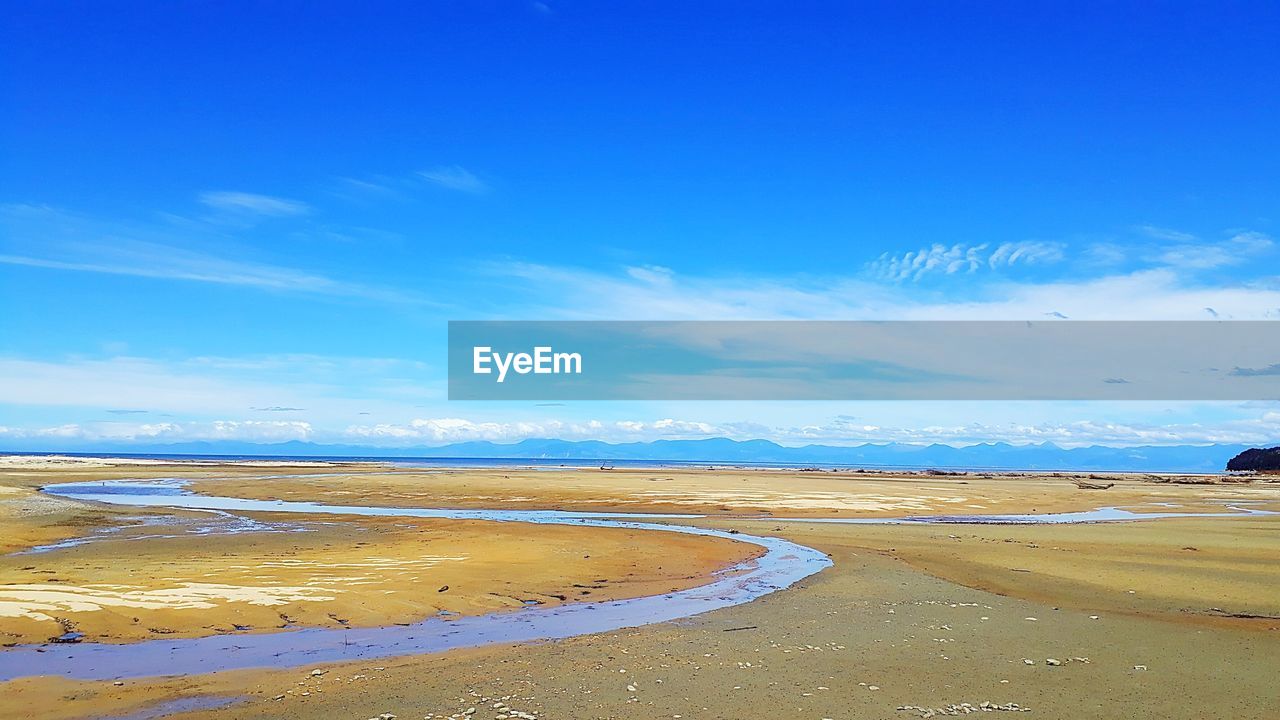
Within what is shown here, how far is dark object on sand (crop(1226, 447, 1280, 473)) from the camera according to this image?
142125mm

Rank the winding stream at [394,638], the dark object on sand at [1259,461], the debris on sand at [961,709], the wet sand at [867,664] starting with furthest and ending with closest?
the dark object on sand at [1259,461], the winding stream at [394,638], the wet sand at [867,664], the debris on sand at [961,709]

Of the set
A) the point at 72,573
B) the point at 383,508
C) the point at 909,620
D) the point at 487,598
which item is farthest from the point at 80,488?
the point at 909,620

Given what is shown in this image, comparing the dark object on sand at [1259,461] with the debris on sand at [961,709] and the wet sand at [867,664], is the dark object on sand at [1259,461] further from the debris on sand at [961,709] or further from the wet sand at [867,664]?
the debris on sand at [961,709]

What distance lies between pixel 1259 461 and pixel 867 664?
599 feet

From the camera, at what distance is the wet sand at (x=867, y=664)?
9664 mm

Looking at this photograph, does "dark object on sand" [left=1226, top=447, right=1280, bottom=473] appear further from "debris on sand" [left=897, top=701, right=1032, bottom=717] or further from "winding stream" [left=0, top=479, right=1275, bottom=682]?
"debris on sand" [left=897, top=701, right=1032, bottom=717]

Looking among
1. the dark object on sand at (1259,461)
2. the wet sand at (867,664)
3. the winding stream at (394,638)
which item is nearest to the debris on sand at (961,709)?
the wet sand at (867,664)

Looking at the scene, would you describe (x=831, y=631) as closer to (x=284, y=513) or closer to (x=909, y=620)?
(x=909, y=620)

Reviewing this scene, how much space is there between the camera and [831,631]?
1363cm

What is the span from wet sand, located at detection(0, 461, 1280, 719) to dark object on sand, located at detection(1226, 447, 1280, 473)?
6121 inches

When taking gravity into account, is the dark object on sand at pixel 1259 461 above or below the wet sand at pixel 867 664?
below

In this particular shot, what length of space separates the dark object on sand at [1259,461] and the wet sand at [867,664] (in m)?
155

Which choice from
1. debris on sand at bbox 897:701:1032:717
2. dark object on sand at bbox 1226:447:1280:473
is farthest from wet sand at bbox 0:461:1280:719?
dark object on sand at bbox 1226:447:1280:473

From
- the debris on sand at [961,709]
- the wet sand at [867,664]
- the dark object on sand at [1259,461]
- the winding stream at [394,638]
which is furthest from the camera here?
the dark object on sand at [1259,461]
